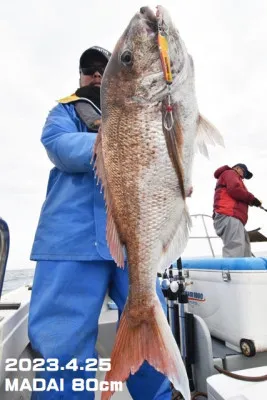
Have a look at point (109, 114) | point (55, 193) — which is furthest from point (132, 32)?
point (55, 193)

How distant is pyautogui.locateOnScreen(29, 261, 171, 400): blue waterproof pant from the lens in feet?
5.28

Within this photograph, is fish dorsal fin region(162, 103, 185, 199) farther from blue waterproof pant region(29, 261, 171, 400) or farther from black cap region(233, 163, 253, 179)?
black cap region(233, 163, 253, 179)

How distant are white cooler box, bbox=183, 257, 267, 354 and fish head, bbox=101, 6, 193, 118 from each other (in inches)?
67.6

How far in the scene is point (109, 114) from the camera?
1273 mm

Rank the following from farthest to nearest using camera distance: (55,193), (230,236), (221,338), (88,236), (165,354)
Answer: (230,236), (221,338), (55,193), (88,236), (165,354)

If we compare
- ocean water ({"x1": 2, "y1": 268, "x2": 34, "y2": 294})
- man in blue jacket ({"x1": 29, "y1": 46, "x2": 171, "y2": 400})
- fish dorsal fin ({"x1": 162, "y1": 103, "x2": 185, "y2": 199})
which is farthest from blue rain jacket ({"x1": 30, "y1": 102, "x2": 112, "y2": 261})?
ocean water ({"x1": 2, "y1": 268, "x2": 34, "y2": 294})

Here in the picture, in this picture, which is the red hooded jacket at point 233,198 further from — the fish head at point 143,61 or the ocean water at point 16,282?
the fish head at point 143,61

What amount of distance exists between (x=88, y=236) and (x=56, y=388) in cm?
72

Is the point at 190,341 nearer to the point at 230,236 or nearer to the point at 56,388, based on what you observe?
the point at 56,388

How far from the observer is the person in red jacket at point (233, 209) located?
4605 millimetres

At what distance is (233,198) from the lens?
478 centimetres

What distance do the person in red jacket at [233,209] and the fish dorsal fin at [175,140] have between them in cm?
360

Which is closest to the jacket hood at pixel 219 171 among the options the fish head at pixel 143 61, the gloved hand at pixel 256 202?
the gloved hand at pixel 256 202

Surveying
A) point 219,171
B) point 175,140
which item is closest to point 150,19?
point 175,140
